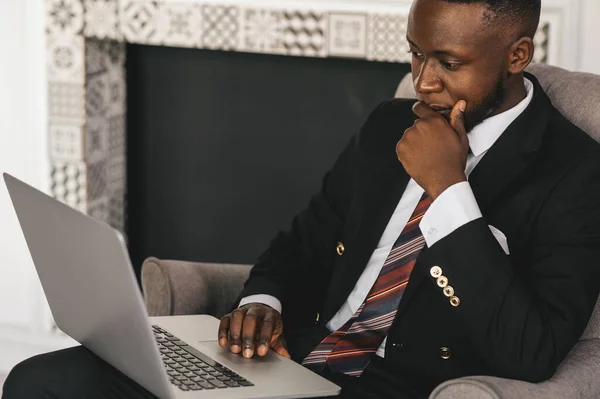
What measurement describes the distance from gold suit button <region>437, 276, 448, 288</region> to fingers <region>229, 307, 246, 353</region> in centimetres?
37

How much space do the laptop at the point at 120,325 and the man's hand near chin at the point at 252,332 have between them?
0.07 feet

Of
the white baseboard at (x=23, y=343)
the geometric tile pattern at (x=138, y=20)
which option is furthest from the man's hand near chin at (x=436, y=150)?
the white baseboard at (x=23, y=343)

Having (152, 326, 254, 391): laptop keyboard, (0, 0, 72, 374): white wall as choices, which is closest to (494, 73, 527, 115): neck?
(152, 326, 254, 391): laptop keyboard

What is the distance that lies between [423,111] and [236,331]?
1.64ft

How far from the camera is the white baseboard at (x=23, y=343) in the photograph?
3029mm

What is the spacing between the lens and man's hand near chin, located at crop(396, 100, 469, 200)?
1592 millimetres

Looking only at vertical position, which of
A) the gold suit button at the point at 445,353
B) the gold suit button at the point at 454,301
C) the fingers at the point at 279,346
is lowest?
the fingers at the point at 279,346

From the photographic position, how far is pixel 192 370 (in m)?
1.54

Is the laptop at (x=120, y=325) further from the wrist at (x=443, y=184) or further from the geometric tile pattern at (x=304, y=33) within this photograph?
the geometric tile pattern at (x=304, y=33)

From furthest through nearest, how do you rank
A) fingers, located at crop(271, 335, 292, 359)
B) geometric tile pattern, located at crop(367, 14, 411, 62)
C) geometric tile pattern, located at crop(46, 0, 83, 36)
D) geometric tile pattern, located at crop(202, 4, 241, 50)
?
1. geometric tile pattern, located at crop(46, 0, 83, 36)
2. geometric tile pattern, located at crop(202, 4, 241, 50)
3. geometric tile pattern, located at crop(367, 14, 411, 62)
4. fingers, located at crop(271, 335, 292, 359)

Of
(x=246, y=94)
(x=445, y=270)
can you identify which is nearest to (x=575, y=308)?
(x=445, y=270)

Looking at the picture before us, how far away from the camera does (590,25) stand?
241 cm

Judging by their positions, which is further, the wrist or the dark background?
the dark background

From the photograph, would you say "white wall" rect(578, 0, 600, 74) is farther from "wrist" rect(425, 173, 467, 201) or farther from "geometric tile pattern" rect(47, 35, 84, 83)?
"geometric tile pattern" rect(47, 35, 84, 83)
